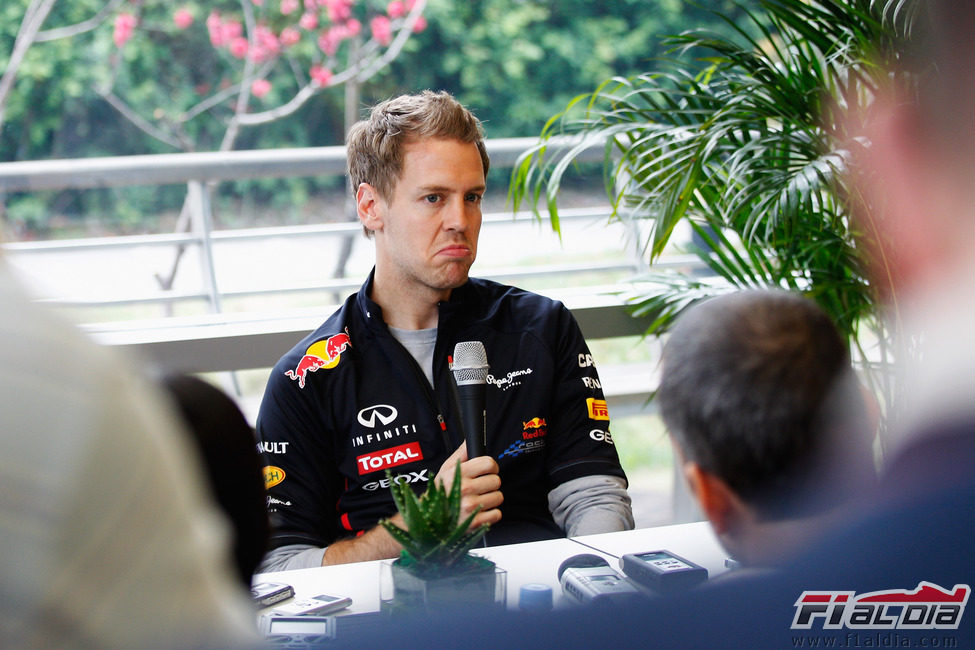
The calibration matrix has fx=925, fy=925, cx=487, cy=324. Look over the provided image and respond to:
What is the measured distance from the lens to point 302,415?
6.00ft

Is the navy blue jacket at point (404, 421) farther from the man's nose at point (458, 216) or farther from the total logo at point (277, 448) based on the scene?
the man's nose at point (458, 216)

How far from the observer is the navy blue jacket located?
71.6 inches

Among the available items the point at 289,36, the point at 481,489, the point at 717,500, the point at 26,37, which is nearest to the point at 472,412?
the point at 481,489

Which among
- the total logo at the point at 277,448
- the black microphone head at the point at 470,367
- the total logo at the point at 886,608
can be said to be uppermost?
the total logo at the point at 886,608

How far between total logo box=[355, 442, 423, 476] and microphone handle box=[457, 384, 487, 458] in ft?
1.08

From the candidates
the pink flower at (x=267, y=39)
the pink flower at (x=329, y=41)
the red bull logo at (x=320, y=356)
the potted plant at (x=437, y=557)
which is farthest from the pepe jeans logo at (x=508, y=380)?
the pink flower at (x=267, y=39)

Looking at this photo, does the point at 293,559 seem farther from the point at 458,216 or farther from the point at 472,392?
the point at 458,216

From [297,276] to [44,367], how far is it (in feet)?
22.8

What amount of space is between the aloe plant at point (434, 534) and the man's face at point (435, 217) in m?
0.79

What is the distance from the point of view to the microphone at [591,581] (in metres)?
1.19

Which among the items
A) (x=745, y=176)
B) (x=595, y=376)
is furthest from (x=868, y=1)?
(x=595, y=376)

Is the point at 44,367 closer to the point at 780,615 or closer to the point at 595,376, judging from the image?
the point at 780,615

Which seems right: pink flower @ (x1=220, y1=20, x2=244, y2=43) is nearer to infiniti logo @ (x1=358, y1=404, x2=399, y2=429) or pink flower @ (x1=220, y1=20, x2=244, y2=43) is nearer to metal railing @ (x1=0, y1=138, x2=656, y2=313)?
metal railing @ (x1=0, y1=138, x2=656, y2=313)

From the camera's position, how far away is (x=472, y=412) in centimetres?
152
